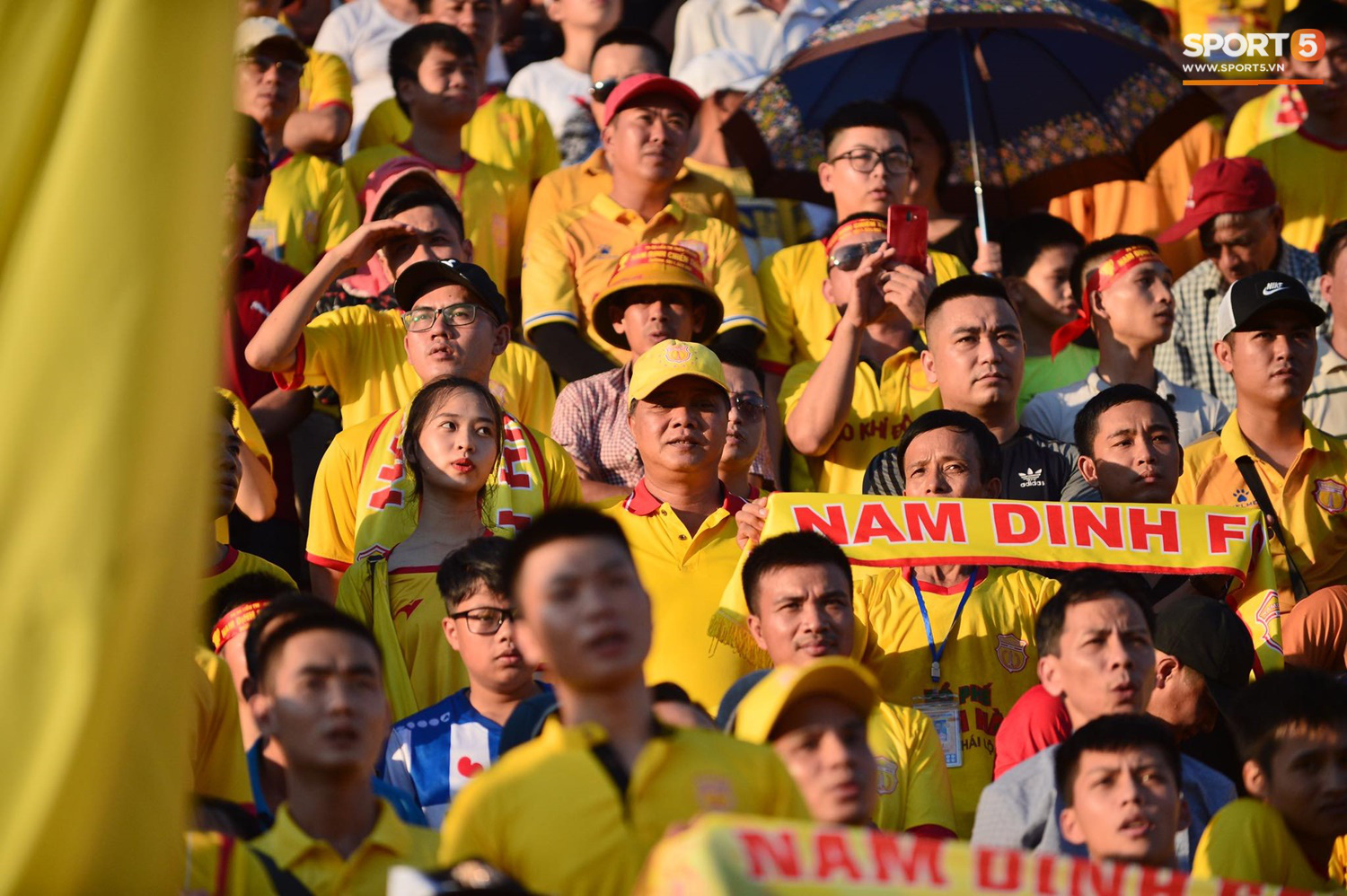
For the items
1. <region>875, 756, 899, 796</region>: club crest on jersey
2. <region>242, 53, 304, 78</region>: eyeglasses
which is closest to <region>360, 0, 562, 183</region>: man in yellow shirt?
<region>242, 53, 304, 78</region>: eyeglasses

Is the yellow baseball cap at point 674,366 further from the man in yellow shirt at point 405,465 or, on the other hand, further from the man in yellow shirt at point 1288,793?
the man in yellow shirt at point 1288,793

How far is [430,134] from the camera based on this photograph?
9.09m

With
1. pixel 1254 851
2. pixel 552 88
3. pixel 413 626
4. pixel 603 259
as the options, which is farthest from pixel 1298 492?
pixel 552 88

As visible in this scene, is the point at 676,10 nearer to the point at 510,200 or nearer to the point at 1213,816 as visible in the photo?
the point at 510,200

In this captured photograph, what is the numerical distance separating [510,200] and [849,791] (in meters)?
5.35

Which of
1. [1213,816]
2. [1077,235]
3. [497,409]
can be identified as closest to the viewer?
[1213,816]

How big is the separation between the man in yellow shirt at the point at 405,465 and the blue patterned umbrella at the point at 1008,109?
7.73 ft

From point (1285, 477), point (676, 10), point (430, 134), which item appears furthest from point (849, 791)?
point (676, 10)

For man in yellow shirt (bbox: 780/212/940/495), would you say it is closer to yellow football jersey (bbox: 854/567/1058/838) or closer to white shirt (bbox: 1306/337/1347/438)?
yellow football jersey (bbox: 854/567/1058/838)

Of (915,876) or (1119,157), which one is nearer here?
(915,876)

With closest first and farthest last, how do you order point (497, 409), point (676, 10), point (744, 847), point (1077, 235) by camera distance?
1. point (744, 847)
2. point (497, 409)
3. point (1077, 235)
4. point (676, 10)

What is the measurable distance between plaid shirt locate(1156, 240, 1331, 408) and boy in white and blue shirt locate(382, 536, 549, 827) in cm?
386

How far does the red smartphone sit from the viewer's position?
7.31 m

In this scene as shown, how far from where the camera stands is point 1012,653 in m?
5.94
